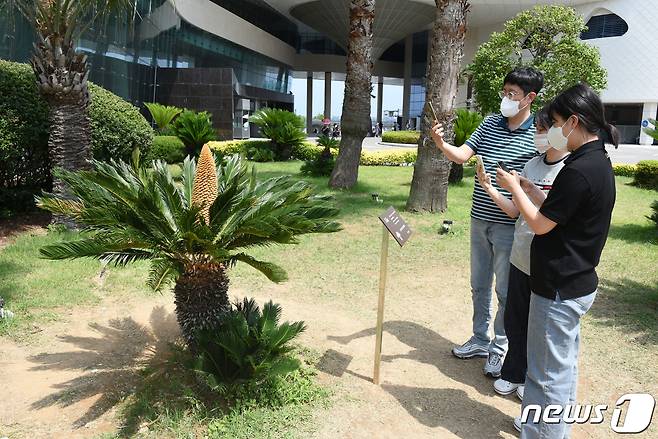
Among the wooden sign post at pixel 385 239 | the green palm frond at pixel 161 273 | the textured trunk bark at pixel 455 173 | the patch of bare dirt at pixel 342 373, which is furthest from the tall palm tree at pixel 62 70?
the textured trunk bark at pixel 455 173

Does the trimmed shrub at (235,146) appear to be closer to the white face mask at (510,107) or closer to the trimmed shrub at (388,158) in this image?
the trimmed shrub at (388,158)

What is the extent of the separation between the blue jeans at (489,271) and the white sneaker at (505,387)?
0.25 m

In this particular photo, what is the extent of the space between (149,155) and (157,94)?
1843cm

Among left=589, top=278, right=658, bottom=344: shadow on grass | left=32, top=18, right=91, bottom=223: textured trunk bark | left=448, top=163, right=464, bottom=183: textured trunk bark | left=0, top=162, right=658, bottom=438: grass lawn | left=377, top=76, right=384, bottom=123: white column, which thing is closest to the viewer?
left=0, top=162, right=658, bottom=438: grass lawn

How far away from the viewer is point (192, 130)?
16391mm

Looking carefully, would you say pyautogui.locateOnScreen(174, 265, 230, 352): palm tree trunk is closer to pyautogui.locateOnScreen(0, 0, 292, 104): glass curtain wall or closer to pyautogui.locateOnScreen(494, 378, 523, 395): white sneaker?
pyautogui.locateOnScreen(494, 378, 523, 395): white sneaker

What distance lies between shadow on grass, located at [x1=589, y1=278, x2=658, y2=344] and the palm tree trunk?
3429mm

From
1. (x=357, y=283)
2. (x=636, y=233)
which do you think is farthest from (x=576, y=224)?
(x=636, y=233)

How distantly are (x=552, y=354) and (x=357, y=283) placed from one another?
3313mm

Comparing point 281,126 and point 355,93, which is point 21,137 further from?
point 281,126

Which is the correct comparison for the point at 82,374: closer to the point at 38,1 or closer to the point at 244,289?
the point at 244,289

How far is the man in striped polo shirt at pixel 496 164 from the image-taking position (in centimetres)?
334

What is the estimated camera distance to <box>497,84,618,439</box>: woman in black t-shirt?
227 centimetres

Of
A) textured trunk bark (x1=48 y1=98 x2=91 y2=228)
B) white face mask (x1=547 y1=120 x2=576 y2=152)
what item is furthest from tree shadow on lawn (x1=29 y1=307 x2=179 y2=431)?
textured trunk bark (x1=48 y1=98 x2=91 y2=228)
